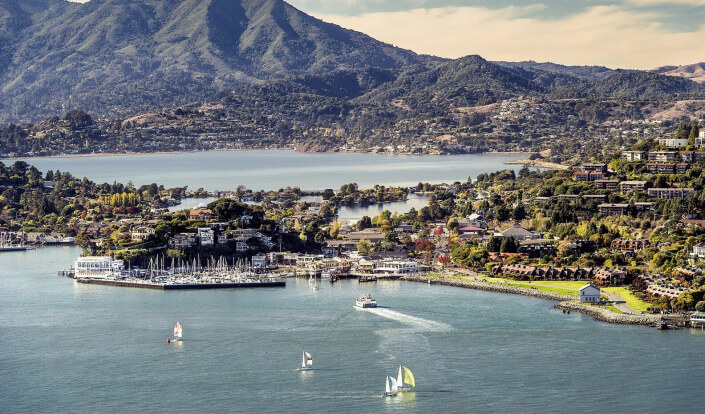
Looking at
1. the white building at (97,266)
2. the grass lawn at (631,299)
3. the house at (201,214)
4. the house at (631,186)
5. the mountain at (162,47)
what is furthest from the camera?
the mountain at (162,47)

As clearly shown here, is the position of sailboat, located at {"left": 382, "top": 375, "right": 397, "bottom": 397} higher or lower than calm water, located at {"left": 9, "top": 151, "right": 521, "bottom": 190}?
lower

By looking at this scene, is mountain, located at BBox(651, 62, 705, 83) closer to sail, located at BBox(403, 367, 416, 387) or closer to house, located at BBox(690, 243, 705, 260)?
house, located at BBox(690, 243, 705, 260)

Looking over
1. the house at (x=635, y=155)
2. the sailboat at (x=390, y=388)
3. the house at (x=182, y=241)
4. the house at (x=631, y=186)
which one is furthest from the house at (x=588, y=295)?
the house at (x=635, y=155)

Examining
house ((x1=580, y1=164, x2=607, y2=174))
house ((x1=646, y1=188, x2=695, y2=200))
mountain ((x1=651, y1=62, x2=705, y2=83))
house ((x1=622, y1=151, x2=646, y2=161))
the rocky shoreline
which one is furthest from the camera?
mountain ((x1=651, y1=62, x2=705, y2=83))

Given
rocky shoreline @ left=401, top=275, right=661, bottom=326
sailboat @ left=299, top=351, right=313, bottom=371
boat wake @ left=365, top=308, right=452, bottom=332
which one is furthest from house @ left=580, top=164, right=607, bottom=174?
sailboat @ left=299, top=351, right=313, bottom=371

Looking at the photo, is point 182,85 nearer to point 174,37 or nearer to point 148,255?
point 174,37

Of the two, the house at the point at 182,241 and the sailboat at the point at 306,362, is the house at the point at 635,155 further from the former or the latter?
the sailboat at the point at 306,362
